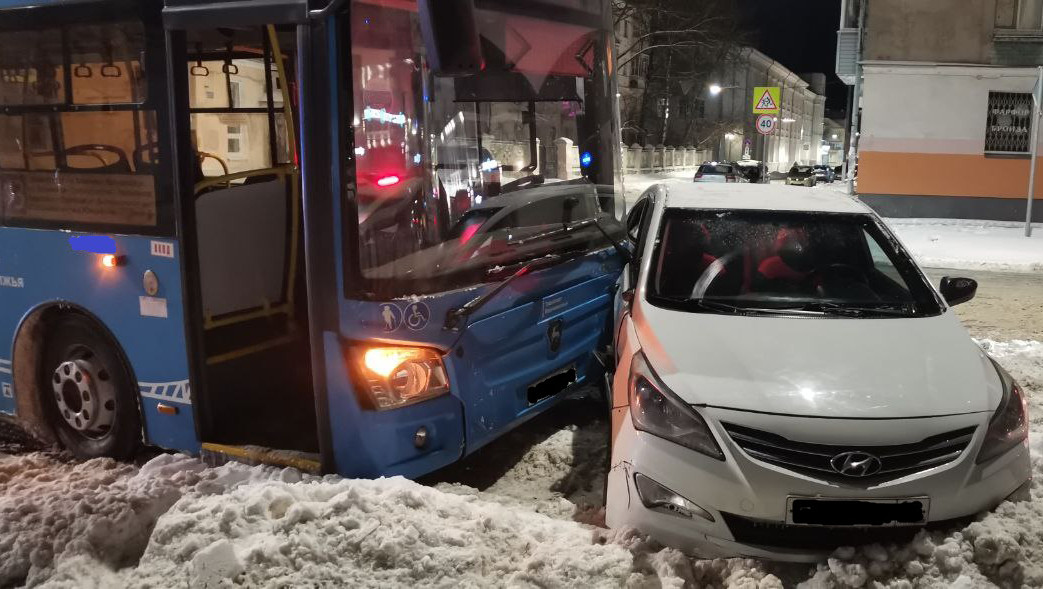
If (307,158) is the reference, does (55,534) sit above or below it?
below

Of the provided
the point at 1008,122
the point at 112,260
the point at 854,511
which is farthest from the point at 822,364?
the point at 1008,122

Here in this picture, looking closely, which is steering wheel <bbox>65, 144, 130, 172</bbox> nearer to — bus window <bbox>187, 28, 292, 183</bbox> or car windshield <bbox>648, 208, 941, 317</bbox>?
bus window <bbox>187, 28, 292, 183</bbox>

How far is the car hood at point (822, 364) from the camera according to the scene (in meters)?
3.67

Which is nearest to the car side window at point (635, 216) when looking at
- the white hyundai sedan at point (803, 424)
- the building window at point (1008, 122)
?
the white hyundai sedan at point (803, 424)

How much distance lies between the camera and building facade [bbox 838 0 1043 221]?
67.9 ft

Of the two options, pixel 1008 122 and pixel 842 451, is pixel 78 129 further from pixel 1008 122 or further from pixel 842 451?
pixel 1008 122

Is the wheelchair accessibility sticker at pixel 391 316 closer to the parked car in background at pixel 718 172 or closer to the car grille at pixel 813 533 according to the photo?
the car grille at pixel 813 533

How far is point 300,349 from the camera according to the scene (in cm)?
598

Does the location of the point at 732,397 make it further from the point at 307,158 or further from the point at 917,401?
the point at 307,158

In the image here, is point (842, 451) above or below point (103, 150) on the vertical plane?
below

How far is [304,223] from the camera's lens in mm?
4188

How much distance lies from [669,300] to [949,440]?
5.03 ft

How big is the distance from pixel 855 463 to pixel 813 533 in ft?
1.08

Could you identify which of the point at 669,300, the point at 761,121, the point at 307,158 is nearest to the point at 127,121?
the point at 307,158
